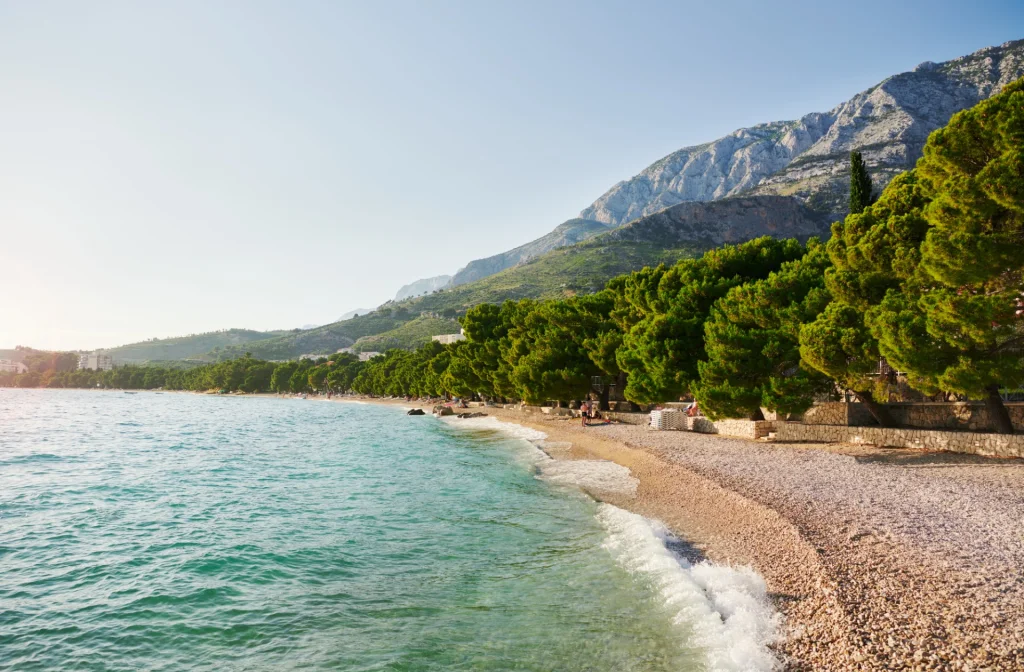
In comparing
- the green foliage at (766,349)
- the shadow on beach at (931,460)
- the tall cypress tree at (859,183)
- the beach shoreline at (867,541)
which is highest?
the tall cypress tree at (859,183)

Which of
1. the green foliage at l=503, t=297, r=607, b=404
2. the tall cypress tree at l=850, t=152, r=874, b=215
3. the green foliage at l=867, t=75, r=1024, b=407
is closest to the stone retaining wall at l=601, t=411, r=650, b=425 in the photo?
the green foliage at l=503, t=297, r=607, b=404

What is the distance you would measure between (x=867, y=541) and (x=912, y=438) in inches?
556

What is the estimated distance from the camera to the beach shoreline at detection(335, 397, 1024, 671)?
290 inches

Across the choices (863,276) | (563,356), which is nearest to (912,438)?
(863,276)

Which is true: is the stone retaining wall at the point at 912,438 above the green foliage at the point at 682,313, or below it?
below

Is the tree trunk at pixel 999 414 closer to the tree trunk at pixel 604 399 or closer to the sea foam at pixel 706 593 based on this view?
the sea foam at pixel 706 593

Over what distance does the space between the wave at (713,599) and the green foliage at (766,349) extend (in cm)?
1543

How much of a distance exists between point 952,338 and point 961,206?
13.6ft

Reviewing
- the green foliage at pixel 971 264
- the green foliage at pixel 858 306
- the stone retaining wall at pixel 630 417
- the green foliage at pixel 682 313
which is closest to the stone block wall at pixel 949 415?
the green foliage at pixel 858 306

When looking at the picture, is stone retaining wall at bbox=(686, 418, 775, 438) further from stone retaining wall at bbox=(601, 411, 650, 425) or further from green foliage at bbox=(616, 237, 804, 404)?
stone retaining wall at bbox=(601, 411, 650, 425)

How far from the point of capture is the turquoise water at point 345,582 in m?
8.70

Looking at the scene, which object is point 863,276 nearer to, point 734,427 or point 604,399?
point 734,427

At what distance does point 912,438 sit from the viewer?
22.5 meters

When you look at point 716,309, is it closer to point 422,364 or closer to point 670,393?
point 670,393
